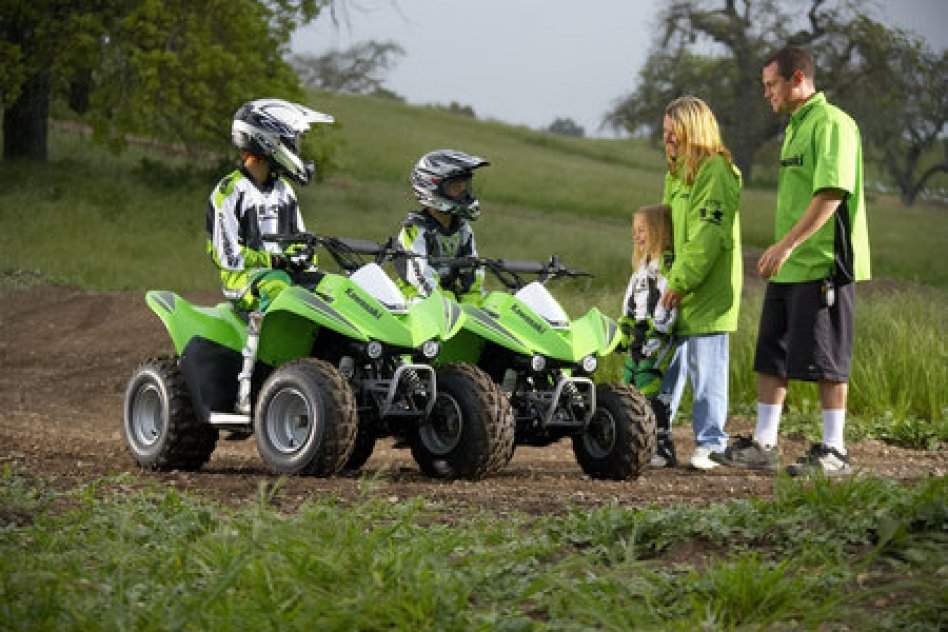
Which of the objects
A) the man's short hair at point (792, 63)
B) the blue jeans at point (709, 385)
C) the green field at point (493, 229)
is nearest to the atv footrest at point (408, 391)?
the blue jeans at point (709, 385)

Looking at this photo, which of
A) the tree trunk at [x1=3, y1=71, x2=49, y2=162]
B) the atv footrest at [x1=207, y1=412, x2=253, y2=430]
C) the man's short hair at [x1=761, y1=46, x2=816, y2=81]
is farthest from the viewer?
the tree trunk at [x1=3, y1=71, x2=49, y2=162]

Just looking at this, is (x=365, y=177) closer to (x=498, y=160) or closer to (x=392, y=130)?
(x=498, y=160)

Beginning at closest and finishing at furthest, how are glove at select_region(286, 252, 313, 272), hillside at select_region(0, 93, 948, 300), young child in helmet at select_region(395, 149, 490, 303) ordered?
glove at select_region(286, 252, 313, 272) → young child in helmet at select_region(395, 149, 490, 303) → hillside at select_region(0, 93, 948, 300)

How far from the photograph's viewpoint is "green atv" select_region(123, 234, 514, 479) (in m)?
7.69

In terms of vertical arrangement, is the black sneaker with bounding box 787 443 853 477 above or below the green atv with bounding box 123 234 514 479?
below

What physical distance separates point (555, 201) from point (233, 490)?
33.6m

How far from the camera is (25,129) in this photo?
90.1 feet

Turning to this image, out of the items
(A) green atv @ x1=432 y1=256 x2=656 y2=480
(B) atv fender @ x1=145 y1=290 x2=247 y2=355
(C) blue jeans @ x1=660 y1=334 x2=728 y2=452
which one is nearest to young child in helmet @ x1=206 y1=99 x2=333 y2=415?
(B) atv fender @ x1=145 y1=290 x2=247 y2=355

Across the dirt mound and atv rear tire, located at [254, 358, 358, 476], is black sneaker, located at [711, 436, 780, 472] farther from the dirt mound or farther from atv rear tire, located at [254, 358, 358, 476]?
atv rear tire, located at [254, 358, 358, 476]

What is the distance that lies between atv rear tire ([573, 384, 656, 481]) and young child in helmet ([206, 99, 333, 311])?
175 centimetres

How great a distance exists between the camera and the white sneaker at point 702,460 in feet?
28.9

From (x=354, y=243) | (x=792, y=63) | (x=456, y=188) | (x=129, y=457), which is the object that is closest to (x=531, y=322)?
(x=354, y=243)

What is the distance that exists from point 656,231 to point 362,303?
2.08 m

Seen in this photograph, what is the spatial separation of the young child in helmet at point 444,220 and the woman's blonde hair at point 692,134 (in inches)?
43.9
